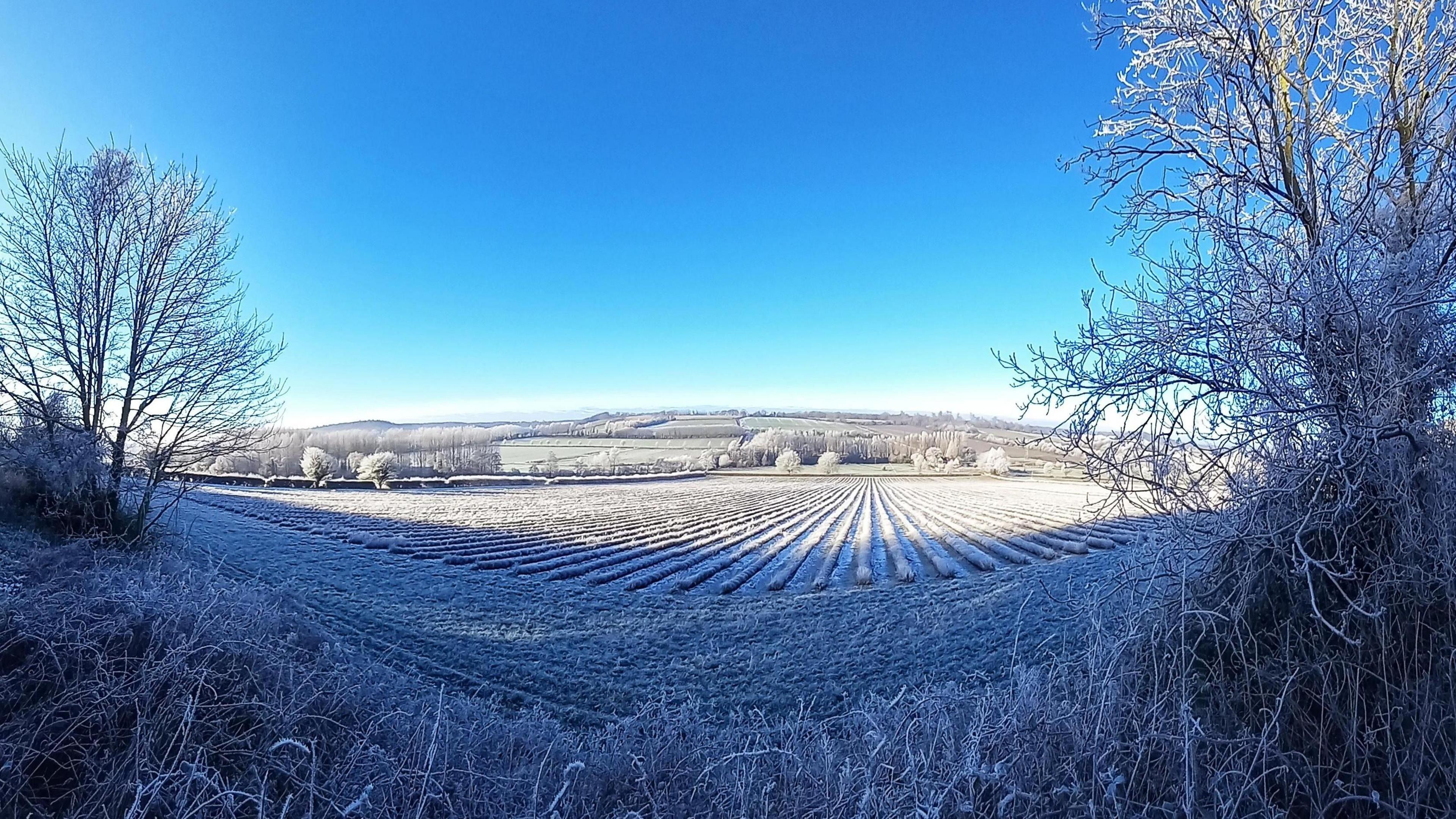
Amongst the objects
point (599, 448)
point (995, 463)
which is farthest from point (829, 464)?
point (599, 448)

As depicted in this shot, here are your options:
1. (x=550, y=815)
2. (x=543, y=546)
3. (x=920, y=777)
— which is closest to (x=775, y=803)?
(x=920, y=777)

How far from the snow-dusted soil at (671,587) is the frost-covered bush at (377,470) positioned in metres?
9.34

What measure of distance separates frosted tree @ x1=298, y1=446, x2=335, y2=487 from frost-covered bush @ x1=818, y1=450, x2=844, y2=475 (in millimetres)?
65017

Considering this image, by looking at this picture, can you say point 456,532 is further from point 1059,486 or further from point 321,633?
point 1059,486

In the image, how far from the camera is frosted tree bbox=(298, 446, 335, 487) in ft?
163

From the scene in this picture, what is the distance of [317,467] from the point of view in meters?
49.8

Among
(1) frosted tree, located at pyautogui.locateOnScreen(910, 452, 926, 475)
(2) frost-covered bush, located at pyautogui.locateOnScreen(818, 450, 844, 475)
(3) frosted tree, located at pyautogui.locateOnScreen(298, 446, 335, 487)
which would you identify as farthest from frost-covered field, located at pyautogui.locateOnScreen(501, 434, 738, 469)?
(1) frosted tree, located at pyautogui.locateOnScreen(910, 452, 926, 475)

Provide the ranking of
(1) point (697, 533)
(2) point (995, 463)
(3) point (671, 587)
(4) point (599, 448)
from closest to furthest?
(3) point (671, 587) → (1) point (697, 533) → (2) point (995, 463) → (4) point (599, 448)

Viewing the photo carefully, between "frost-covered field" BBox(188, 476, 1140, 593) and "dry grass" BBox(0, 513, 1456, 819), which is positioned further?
"frost-covered field" BBox(188, 476, 1140, 593)

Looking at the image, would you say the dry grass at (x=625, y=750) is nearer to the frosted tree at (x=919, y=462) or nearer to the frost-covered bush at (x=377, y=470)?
the frost-covered bush at (x=377, y=470)

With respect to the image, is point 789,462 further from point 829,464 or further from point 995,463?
point 995,463

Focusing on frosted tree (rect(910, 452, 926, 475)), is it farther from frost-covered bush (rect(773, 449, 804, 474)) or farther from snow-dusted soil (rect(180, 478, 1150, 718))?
snow-dusted soil (rect(180, 478, 1150, 718))

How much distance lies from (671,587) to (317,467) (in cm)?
4589

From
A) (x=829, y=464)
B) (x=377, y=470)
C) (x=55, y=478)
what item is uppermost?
(x=55, y=478)
